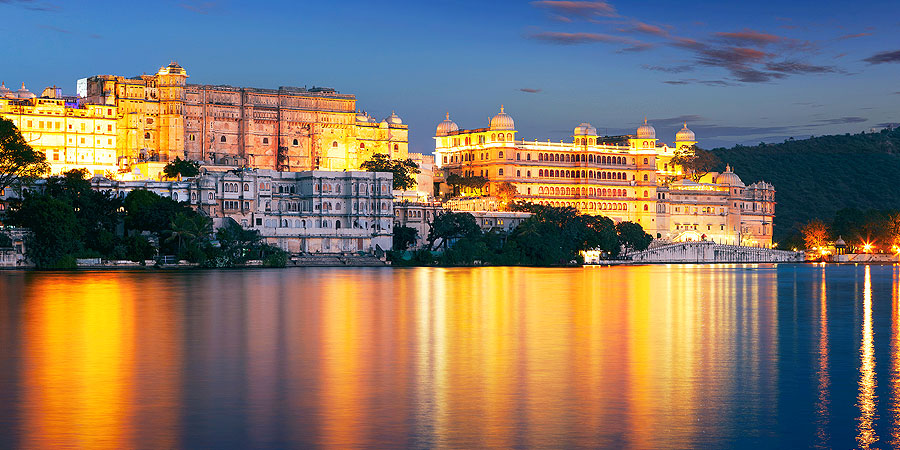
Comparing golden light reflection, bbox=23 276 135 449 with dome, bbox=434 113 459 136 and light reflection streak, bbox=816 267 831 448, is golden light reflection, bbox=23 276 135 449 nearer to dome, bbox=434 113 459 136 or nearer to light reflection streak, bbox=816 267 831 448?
light reflection streak, bbox=816 267 831 448

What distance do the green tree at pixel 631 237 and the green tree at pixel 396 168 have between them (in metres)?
21.0

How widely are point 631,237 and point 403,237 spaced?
24.7m

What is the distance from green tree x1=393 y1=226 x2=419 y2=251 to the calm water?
49.2 metres

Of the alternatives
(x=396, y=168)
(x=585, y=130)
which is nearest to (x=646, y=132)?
(x=585, y=130)

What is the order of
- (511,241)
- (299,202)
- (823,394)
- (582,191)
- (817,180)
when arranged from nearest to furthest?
(823,394)
(299,202)
(511,241)
(582,191)
(817,180)

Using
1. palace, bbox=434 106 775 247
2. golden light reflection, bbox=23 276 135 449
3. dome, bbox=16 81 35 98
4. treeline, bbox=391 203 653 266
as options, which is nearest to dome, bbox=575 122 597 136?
palace, bbox=434 106 775 247

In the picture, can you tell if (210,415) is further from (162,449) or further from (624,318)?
(624,318)

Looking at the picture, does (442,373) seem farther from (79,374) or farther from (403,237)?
(403,237)

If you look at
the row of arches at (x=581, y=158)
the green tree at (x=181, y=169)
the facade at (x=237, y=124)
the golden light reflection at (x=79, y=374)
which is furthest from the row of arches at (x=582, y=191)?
the golden light reflection at (x=79, y=374)

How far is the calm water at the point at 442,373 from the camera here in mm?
17594

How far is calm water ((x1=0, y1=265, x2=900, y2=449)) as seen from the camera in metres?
17.6

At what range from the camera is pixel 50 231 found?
7425 centimetres

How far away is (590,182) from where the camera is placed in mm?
130750

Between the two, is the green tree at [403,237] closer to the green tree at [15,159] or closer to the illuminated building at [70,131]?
the illuminated building at [70,131]
